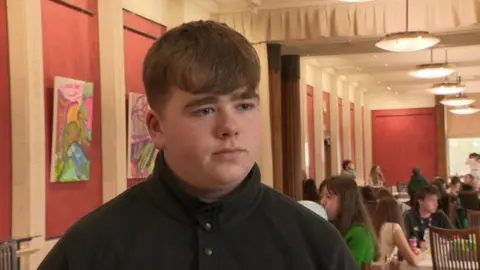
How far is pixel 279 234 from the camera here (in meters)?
1.00

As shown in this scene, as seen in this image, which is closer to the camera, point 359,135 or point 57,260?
point 57,260

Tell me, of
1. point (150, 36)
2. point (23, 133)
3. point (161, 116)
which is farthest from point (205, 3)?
point (161, 116)

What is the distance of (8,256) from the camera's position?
413cm

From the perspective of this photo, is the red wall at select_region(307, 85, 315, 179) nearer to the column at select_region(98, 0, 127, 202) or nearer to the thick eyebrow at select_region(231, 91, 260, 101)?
the column at select_region(98, 0, 127, 202)

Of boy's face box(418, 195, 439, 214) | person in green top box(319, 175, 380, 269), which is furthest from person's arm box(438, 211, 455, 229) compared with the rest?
person in green top box(319, 175, 380, 269)

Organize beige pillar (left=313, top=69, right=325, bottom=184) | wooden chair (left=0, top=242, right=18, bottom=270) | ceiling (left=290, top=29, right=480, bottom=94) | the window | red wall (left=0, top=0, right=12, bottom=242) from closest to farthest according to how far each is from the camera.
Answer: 1. wooden chair (left=0, top=242, right=18, bottom=270)
2. red wall (left=0, top=0, right=12, bottom=242)
3. ceiling (left=290, top=29, right=480, bottom=94)
4. beige pillar (left=313, top=69, right=325, bottom=184)
5. the window

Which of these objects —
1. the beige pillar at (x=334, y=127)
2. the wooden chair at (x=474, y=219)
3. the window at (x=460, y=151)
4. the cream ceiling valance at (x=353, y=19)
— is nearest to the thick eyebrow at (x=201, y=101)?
the wooden chair at (x=474, y=219)

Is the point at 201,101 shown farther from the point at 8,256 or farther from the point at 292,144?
the point at 292,144

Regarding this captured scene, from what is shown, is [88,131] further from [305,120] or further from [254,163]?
[305,120]

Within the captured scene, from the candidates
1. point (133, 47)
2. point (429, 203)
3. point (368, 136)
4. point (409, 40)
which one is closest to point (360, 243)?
point (429, 203)

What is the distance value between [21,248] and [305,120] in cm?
913

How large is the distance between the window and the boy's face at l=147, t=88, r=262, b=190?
21343 millimetres

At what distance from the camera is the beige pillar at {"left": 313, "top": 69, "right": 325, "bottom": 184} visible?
1370cm

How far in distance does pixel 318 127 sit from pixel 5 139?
Result: 9.96 metres
